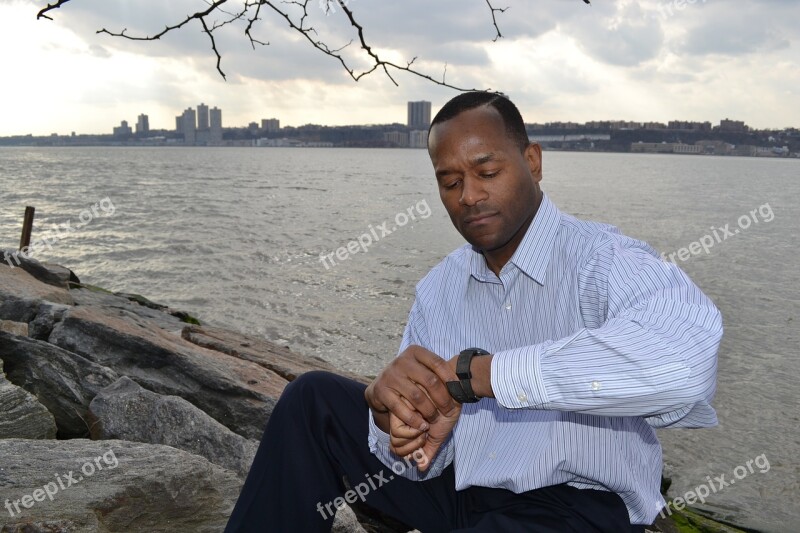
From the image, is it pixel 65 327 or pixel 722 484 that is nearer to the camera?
pixel 65 327

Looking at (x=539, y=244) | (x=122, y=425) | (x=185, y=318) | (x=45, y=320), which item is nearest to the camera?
(x=539, y=244)

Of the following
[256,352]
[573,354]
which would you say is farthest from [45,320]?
[573,354]

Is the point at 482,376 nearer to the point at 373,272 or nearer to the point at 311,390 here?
the point at 311,390

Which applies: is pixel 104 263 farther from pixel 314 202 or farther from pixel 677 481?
pixel 314 202

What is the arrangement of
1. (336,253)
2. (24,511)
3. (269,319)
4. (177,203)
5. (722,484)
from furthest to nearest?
1. (177,203)
2. (336,253)
3. (269,319)
4. (722,484)
5. (24,511)

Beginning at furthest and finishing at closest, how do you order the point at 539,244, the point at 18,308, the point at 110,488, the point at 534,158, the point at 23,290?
1. the point at 23,290
2. the point at 18,308
3. the point at 110,488
4. the point at 534,158
5. the point at 539,244

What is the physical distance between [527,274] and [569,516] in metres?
0.84

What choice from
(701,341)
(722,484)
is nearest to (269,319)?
(722,484)

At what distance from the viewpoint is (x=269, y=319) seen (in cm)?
1412

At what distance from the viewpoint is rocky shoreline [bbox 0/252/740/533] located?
3307mm

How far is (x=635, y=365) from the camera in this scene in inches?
70.0

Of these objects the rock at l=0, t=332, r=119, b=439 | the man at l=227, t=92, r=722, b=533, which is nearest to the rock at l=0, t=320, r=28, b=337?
the rock at l=0, t=332, r=119, b=439

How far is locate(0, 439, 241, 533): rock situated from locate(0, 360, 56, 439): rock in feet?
1.60

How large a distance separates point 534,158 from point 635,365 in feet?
4.27
